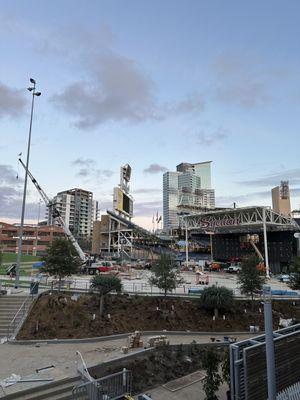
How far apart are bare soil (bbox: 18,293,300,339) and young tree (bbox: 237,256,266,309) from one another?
1.42m

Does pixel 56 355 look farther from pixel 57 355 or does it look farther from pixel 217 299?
pixel 217 299

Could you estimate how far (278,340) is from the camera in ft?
33.3

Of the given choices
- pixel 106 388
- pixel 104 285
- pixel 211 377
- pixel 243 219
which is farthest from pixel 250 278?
pixel 243 219

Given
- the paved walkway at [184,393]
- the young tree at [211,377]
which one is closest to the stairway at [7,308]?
the paved walkway at [184,393]

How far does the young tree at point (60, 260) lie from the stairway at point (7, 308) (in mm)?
2628

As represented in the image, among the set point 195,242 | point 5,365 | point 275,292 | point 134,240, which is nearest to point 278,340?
point 5,365

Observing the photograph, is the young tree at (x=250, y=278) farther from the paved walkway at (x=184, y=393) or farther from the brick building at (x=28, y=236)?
the brick building at (x=28, y=236)

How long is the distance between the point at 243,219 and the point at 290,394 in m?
64.2

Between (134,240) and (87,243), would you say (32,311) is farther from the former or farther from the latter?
(87,243)

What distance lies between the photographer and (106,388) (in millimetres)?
11867

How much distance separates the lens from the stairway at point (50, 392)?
11.6 m

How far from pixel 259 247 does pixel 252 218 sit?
14.9 meters

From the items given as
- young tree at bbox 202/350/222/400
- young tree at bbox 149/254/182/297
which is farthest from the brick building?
young tree at bbox 202/350/222/400

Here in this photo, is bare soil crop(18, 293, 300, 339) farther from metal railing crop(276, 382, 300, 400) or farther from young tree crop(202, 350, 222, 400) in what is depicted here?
metal railing crop(276, 382, 300, 400)
